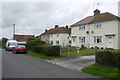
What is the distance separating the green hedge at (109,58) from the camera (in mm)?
9242

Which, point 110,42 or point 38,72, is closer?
point 38,72

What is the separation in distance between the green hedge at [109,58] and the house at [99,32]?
15.4m

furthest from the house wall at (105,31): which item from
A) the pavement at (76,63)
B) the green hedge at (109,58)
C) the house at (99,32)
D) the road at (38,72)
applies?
the road at (38,72)

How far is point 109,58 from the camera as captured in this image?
9.95 m

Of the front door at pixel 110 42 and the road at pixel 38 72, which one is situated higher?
the front door at pixel 110 42

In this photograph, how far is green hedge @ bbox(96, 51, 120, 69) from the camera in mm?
9242

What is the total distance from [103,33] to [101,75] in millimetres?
20055

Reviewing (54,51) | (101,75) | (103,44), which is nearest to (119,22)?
(103,44)

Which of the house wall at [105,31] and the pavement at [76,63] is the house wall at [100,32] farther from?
the pavement at [76,63]

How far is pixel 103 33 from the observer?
27.3m

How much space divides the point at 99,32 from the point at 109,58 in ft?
61.7

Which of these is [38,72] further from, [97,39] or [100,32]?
[97,39]

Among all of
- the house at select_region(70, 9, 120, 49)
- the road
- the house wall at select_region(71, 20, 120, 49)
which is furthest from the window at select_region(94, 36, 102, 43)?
the road

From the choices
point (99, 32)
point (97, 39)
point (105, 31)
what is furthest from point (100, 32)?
point (97, 39)
